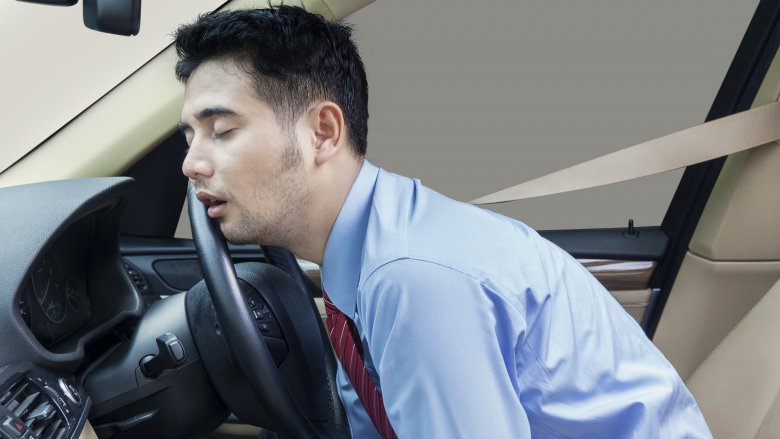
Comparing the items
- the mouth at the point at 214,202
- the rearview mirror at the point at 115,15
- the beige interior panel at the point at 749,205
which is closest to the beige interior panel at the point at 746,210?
the beige interior panel at the point at 749,205

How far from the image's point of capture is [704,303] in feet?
6.11

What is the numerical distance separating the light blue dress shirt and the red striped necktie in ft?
0.07

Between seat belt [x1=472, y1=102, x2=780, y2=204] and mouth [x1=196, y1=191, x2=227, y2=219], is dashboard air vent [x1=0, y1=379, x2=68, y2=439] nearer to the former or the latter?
mouth [x1=196, y1=191, x2=227, y2=219]

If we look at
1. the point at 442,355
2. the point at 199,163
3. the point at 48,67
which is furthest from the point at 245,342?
the point at 48,67

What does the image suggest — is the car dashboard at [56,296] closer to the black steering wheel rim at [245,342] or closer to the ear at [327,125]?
the black steering wheel rim at [245,342]

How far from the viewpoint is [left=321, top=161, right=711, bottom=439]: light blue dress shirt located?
0.94 metres

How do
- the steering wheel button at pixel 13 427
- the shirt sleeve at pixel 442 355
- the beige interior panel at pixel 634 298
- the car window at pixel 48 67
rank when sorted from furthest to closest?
the beige interior panel at pixel 634 298, the car window at pixel 48 67, the steering wheel button at pixel 13 427, the shirt sleeve at pixel 442 355

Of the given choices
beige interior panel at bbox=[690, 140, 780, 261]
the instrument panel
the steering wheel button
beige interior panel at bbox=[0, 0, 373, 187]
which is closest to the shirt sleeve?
the steering wheel button

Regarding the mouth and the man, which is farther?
the mouth

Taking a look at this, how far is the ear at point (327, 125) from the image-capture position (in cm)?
115

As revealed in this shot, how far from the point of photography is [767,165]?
5.55ft

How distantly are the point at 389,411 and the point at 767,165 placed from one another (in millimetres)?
1073

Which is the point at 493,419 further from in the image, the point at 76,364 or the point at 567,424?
the point at 76,364

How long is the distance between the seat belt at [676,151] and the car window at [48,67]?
0.87 meters
